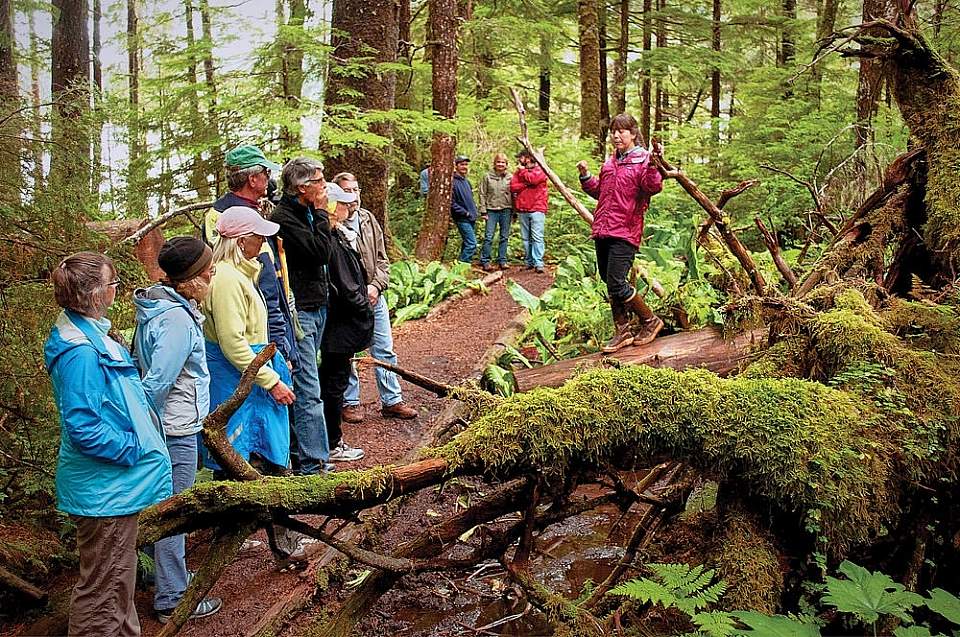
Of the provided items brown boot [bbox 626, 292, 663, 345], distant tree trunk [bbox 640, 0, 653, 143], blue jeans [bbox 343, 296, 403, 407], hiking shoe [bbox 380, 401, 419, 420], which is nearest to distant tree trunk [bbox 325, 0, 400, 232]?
blue jeans [bbox 343, 296, 403, 407]

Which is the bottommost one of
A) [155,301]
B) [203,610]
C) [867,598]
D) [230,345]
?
[203,610]

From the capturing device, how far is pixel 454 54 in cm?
1298

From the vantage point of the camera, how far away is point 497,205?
14.3 metres

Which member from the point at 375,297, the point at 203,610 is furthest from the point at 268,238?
the point at 203,610

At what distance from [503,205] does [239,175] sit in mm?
9847

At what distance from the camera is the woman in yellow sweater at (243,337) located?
4332 mm

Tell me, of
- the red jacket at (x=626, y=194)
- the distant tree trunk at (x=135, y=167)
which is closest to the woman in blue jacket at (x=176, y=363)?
the red jacket at (x=626, y=194)

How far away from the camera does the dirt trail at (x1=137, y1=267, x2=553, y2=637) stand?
407 centimetres

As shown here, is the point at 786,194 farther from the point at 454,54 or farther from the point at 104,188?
the point at 104,188

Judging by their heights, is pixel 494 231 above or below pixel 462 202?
below

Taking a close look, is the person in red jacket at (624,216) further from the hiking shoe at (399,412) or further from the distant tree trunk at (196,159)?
the distant tree trunk at (196,159)

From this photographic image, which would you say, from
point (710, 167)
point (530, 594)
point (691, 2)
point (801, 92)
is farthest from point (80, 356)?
point (691, 2)

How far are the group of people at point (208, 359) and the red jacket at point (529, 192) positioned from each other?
7764 millimetres

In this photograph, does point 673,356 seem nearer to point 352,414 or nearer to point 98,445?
point 352,414
